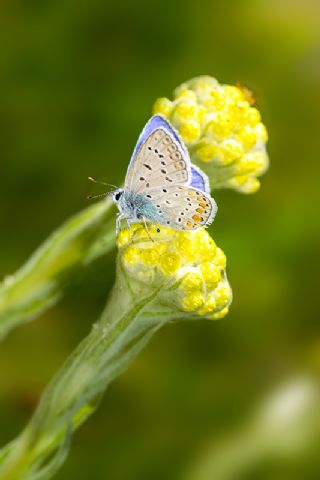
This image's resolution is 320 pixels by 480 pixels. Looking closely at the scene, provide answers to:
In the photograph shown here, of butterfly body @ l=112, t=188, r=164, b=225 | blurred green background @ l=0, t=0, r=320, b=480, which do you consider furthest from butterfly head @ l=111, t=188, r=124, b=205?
blurred green background @ l=0, t=0, r=320, b=480

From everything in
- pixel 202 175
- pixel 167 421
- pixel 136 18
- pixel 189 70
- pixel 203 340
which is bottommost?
pixel 167 421

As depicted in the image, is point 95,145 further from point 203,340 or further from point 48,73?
point 203,340

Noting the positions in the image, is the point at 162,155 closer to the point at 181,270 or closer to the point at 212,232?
the point at 181,270

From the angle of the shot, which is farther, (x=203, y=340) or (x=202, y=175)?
(x=203, y=340)

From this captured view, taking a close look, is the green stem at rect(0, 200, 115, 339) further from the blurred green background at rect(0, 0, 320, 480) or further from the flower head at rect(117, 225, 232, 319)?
the blurred green background at rect(0, 0, 320, 480)

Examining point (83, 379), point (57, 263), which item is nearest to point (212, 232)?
point (57, 263)

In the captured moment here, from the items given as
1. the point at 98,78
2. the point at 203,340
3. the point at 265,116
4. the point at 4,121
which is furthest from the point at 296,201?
the point at 4,121

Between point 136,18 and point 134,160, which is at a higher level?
point 136,18
